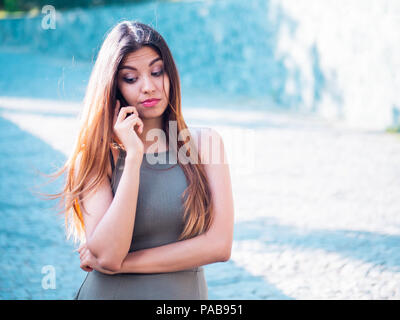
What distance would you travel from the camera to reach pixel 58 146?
828cm

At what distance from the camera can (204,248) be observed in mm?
1993

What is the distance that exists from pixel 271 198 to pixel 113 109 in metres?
4.25

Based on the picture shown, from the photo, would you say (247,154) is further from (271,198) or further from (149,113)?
(149,113)

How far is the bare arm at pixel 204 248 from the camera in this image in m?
1.91

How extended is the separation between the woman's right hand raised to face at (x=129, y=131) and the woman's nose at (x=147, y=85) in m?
0.09

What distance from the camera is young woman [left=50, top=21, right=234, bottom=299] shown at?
1908mm

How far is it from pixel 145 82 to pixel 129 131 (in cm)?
21

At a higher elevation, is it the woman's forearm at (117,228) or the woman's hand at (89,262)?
the woman's forearm at (117,228)

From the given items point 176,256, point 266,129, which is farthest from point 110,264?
point 266,129

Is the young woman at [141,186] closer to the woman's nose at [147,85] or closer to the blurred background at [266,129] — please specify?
the woman's nose at [147,85]

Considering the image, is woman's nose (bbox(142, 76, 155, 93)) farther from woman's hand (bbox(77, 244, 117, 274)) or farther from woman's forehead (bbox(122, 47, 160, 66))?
woman's hand (bbox(77, 244, 117, 274))

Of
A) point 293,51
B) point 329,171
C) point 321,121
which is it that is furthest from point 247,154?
point 293,51

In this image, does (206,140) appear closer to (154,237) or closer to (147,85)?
(147,85)

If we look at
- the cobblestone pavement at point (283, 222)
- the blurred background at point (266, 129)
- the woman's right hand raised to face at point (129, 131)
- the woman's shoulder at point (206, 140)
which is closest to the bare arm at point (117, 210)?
the woman's right hand raised to face at point (129, 131)
